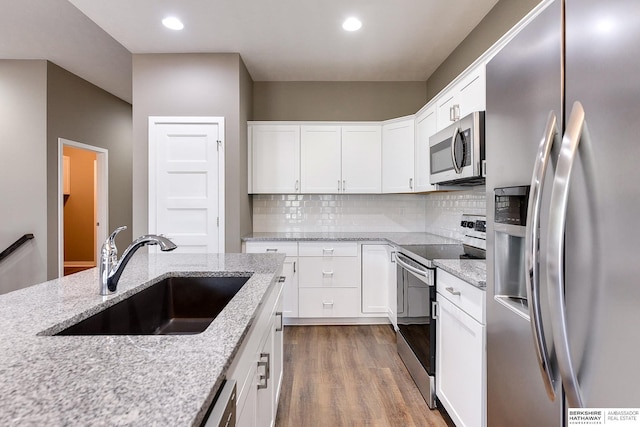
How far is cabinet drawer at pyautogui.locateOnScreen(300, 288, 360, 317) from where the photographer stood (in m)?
3.29

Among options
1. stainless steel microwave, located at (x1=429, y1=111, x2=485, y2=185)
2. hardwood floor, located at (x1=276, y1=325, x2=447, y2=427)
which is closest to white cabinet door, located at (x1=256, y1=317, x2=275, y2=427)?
hardwood floor, located at (x1=276, y1=325, x2=447, y2=427)

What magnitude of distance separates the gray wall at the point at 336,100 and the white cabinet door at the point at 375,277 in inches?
65.5

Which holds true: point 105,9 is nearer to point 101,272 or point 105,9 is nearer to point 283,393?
point 101,272

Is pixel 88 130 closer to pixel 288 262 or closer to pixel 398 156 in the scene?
pixel 288 262

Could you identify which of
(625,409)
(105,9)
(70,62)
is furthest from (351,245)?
(70,62)

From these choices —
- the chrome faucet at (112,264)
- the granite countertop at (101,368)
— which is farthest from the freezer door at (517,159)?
the chrome faucet at (112,264)

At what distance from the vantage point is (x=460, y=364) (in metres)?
1.58

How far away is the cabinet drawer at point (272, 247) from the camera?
128 inches

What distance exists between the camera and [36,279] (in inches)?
146

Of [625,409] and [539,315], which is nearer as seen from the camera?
[625,409]

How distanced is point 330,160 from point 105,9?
2.33 meters

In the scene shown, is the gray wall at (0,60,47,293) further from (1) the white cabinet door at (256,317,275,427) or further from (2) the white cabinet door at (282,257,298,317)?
(1) the white cabinet door at (256,317,275,427)

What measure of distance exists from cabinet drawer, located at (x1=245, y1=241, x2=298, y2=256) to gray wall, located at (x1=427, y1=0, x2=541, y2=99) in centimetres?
235

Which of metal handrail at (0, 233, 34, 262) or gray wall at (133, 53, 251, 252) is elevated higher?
gray wall at (133, 53, 251, 252)
